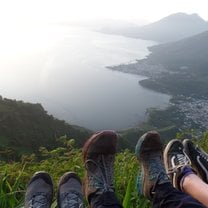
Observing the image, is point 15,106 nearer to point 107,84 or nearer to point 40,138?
point 40,138

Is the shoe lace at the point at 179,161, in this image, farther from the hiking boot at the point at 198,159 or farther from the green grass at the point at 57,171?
the green grass at the point at 57,171

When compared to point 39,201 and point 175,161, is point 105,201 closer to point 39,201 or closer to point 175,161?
point 39,201

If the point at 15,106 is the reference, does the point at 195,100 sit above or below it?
below

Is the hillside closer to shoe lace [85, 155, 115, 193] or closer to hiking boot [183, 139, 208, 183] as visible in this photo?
hiking boot [183, 139, 208, 183]

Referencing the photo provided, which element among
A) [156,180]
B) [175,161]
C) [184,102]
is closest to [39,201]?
[156,180]

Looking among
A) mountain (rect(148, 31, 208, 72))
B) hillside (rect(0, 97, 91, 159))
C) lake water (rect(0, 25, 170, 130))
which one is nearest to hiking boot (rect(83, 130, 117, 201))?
hillside (rect(0, 97, 91, 159))

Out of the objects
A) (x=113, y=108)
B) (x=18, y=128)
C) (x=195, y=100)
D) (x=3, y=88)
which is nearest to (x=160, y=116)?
(x=113, y=108)
